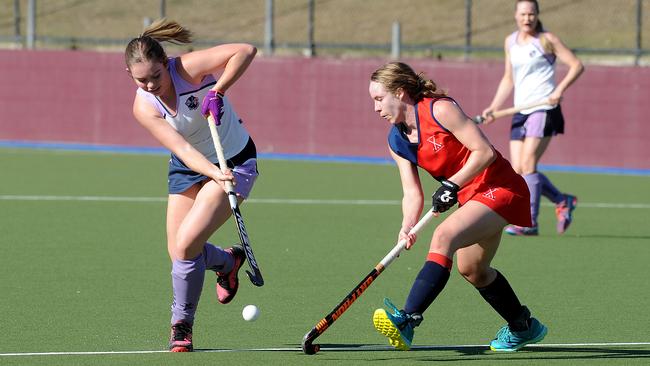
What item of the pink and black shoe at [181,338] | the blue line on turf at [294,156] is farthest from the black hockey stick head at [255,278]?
the blue line on turf at [294,156]

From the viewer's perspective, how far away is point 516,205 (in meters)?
5.75

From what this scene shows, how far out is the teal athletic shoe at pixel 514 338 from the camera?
590 centimetres

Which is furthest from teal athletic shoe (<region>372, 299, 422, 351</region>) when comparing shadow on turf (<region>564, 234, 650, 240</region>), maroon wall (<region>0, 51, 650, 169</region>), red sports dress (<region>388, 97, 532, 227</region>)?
maroon wall (<region>0, 51, 650, 169</region>)

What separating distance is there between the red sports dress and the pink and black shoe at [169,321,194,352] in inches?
49.0

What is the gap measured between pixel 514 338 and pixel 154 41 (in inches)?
84.3

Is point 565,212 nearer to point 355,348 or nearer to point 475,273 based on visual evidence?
point 475,273

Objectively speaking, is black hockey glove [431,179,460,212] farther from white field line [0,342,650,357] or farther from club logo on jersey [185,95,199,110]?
club logo on jersey [185,95,199,110]

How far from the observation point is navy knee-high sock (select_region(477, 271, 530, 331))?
19.3 ft

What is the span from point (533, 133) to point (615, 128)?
6514 millimetres

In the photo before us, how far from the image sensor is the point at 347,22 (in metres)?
24.7

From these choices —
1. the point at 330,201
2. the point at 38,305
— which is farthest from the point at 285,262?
the point at 330,201

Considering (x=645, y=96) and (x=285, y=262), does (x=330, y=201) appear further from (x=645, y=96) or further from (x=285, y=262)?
(x=645, y=96)

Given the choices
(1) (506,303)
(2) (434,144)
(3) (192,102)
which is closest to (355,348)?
(1) (506,303)

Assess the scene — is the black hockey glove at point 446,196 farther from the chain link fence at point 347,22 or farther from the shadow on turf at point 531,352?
the chain link fence at point 347,22
